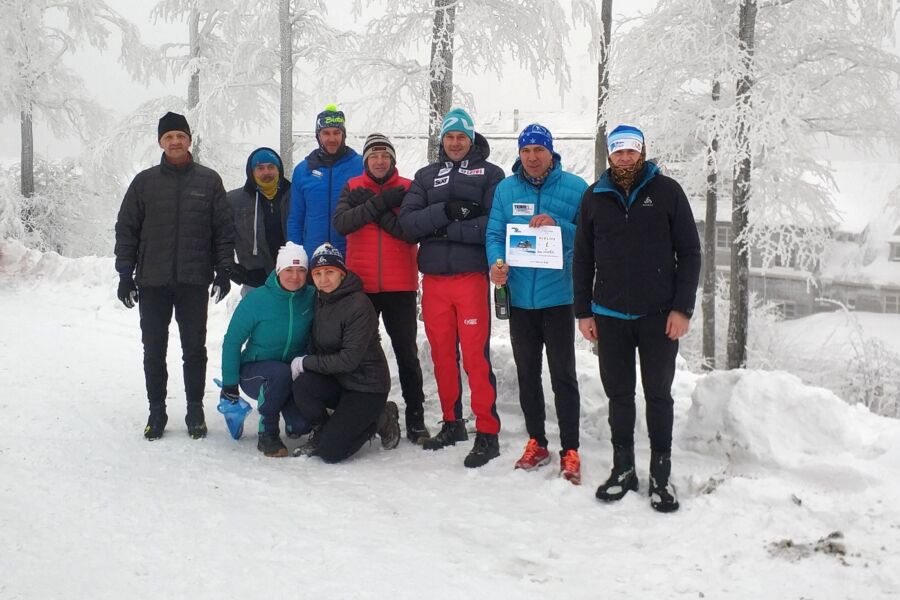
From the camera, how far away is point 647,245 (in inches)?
139

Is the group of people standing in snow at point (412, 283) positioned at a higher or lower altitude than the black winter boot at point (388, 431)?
higher

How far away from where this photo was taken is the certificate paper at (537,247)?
157 inches

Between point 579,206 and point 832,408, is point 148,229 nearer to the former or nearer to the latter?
point 579,206

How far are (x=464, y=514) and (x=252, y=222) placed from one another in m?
2.94

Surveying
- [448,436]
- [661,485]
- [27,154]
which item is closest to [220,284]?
[448,436]

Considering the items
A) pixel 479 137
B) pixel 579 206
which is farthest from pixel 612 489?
pixel 479 137

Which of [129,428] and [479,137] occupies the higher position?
[479,137]

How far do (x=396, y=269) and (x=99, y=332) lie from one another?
6.10 metres

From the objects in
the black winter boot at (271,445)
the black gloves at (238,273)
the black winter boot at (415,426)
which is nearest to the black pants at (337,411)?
the black winter boot at (271,445)

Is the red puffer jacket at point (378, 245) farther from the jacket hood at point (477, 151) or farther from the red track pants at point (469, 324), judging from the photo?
the jacket hood at point (477, 151)

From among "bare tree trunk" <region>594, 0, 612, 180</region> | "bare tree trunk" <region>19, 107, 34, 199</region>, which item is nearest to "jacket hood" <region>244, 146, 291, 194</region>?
"bare tree trunk" <region>594, 0, 612, 180</region>

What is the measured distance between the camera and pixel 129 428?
4926mm

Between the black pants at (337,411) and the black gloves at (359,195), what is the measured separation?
124 cm

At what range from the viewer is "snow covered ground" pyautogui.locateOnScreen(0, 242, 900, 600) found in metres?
2.78
